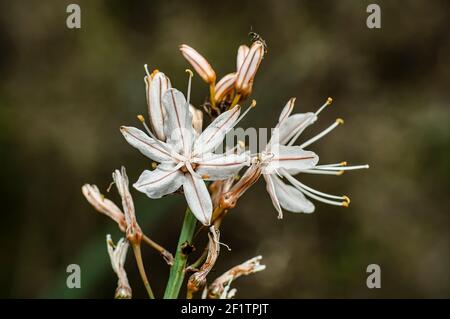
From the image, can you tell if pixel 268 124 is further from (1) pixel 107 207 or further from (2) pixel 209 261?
(2) pixel 209 261

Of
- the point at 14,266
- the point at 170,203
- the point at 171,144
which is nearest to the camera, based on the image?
the point at 171,144

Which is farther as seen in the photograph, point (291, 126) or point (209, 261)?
point (291, 126)

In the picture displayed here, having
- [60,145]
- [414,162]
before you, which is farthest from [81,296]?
[414,162]

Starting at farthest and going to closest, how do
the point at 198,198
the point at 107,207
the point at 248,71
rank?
the point at 107,207
the point at 248,71
the point at 198,198

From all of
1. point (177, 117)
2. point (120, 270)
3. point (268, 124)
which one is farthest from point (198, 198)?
point (268, 124)

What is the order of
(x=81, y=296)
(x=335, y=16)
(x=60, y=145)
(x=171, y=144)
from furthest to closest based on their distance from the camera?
(x=335, y=16) < (x=60, y=145) < (x=81, y=296) < (x=171, y=144)

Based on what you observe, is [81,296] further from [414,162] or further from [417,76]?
[417,76]
